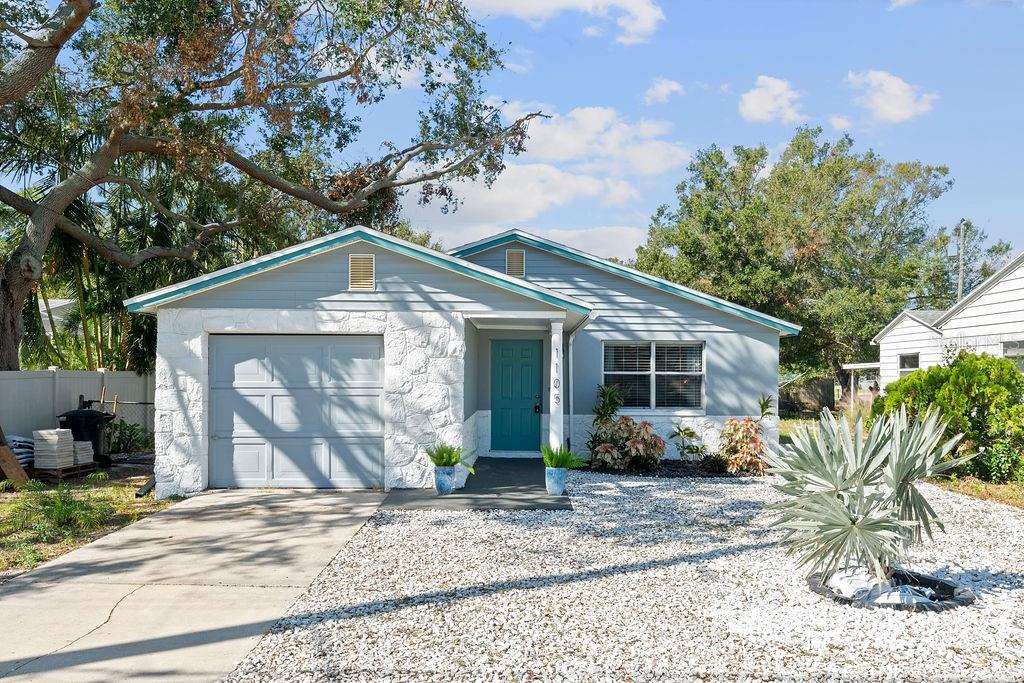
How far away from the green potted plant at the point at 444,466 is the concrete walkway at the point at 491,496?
0.12 meters

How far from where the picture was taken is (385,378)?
10391mm

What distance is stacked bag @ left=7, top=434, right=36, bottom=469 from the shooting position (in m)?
11.5

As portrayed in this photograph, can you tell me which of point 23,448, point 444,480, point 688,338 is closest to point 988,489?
point 688,338

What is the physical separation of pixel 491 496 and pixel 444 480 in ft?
2.16

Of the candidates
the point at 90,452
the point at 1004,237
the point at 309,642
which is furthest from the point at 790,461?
the point at 1004,237

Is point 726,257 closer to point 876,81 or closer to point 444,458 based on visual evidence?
point 876,81

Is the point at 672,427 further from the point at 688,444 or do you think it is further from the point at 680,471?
the point at 680,471

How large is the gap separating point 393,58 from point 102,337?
30.7 ft

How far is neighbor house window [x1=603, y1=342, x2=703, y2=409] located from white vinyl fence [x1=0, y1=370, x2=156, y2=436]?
997 cm

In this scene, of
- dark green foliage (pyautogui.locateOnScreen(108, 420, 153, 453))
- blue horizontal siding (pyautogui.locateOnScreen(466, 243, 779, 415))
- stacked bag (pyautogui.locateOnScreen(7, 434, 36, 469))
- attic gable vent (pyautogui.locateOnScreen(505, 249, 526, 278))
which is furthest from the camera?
dark green foliage (pyautogui.locateOnScreen(108, 420, 153, 453))

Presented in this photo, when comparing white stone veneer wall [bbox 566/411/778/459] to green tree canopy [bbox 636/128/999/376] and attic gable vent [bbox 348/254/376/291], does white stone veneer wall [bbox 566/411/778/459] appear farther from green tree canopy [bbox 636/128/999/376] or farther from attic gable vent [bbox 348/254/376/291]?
green tree canopy [bbox 636/128/999/376]

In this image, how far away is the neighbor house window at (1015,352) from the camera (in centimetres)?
1250

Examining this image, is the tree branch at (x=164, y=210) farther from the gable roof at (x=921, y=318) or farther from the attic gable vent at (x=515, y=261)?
the gable roof at (x=921, y=318)

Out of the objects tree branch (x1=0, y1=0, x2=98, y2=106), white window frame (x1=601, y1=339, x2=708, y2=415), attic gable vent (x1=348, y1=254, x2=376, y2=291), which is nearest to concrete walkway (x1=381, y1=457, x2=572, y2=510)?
attic gable vent (x1=348, y1=254, x2=376, y2=291)
